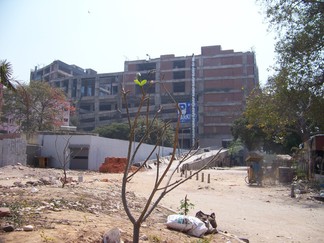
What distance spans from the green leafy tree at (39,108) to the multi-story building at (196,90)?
25.7 meters

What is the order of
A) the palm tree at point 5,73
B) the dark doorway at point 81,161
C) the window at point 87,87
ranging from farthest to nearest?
1. the window at point 87,87
2. the dark doorway at point 81,161
3. the palm tree at point 5,73

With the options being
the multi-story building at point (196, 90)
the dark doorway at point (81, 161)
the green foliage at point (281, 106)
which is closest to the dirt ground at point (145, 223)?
the green foliage at point (281, 106)

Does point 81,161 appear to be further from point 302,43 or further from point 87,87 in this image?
point 87,87

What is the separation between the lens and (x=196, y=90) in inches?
3014

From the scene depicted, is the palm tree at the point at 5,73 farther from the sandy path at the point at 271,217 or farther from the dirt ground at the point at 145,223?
the sandy path at the point at 271,217

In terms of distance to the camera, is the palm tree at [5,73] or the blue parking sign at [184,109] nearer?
the palm tree at [5,73]

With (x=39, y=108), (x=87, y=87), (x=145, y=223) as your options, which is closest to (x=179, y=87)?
(x=87, y=87)

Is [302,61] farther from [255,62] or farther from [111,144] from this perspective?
[255,62]

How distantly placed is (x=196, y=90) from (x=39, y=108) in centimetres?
4021

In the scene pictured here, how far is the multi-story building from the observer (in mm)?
73125

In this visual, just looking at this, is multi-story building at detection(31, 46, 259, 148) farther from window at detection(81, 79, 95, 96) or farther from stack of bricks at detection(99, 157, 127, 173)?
stack of bricks at detection(99, 157, 127, 173)

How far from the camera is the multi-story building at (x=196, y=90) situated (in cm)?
7312

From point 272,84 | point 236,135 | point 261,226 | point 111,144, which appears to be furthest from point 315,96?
Answer: point 236,135

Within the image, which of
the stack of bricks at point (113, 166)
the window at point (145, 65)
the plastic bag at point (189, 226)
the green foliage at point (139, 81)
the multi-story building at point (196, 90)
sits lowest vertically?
the stack of bricks at point (113, 166)
